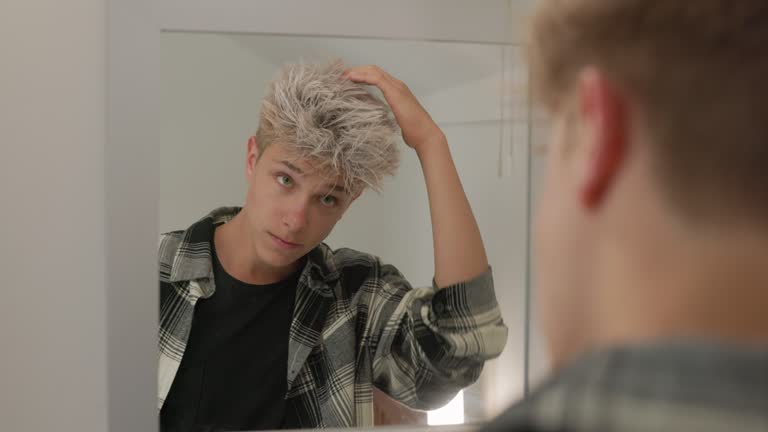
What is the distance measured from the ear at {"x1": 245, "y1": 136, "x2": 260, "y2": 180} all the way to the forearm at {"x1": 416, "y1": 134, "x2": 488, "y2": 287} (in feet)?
0.85

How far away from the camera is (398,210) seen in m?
1.26

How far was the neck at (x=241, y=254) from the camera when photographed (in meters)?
1.24

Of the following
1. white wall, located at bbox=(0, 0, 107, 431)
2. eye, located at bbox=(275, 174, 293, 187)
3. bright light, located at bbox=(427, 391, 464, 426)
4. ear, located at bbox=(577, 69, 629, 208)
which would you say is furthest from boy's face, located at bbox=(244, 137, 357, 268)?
ear, located at bbox=(577, 69, 629, 208)

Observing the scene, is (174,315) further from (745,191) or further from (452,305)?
(745,191)

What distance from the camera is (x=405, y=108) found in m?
1.26

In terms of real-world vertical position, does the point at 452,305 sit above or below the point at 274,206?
below

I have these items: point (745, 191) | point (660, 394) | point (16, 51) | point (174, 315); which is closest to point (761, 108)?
point (745, 191)

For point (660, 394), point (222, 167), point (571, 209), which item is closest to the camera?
point (660, 394)

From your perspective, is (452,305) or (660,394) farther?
(452,305)

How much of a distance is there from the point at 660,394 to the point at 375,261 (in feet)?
3.19

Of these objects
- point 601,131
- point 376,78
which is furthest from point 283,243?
point 601,131

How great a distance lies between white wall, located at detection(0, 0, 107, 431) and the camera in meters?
1.22

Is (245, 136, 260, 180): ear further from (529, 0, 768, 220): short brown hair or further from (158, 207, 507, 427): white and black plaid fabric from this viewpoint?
(529, 0, 768, 220): short brown hair

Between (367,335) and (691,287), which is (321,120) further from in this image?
(691,287)
